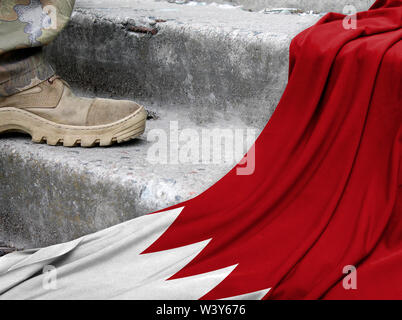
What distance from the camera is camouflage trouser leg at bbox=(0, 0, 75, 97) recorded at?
4.17ft

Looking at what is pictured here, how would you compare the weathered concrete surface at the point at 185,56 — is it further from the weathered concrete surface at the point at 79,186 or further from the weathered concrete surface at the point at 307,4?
the weathered concrete surface at the point at 307,4

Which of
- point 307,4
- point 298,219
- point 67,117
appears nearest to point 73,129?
point 67,117

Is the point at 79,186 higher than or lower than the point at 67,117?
lower

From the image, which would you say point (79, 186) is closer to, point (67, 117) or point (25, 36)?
point (67, 117)

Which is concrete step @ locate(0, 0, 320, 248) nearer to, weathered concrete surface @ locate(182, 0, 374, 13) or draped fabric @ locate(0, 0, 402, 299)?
draped fabric @ locate(0, 0, 402, 299)

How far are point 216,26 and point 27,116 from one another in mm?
569

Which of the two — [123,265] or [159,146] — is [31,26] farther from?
[123,265]

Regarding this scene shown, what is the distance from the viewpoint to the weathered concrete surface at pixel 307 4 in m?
1.90

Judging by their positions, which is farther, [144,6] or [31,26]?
[144,6]

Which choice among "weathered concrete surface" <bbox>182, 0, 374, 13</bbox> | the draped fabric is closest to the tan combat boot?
the draped fabric

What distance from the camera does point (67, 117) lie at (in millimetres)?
1310

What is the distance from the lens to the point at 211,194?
1.11 meters

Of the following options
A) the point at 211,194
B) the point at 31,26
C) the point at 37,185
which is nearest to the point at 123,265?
the point at 211,194

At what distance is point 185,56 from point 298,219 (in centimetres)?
66
